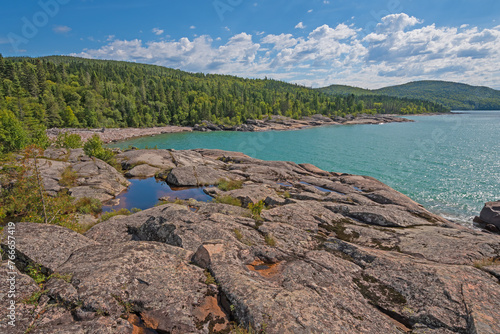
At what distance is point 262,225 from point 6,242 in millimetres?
11988

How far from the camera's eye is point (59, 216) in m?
15.1

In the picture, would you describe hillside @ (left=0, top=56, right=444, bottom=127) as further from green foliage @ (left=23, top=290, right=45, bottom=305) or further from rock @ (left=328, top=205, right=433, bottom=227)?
rock @ (left=328, top=205, right=433, bottom=227)

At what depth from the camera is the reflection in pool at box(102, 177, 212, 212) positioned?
84.7ft

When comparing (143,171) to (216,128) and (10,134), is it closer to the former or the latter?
(10,134)

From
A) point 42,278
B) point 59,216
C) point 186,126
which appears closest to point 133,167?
point 59,216

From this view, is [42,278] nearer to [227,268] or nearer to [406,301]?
[227,268]

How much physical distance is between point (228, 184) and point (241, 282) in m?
23.7

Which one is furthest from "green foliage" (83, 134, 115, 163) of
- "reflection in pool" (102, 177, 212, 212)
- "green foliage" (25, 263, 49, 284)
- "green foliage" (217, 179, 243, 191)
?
"green foliage" (25, 263, 49, 284)

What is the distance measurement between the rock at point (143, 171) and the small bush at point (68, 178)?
7.33 meters

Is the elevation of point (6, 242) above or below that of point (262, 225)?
above

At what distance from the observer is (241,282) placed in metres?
8.70

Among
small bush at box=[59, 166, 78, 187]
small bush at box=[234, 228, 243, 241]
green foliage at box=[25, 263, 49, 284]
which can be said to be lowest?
small bush at box=[59, 166, 78, 187]

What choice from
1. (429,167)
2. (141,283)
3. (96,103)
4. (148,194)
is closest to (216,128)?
(96,103)

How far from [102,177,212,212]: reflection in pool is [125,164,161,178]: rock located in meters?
2.05
